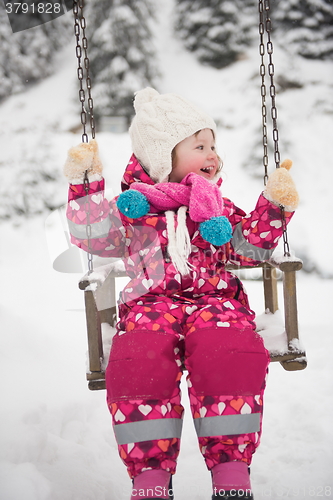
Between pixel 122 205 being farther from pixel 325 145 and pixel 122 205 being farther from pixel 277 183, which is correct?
pixel 325 145

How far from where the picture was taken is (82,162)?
4.73 feet

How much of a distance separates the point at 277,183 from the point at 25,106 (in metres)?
4.58

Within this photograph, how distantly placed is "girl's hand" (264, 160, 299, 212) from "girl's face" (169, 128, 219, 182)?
250 millimetres

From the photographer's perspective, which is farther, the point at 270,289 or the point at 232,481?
the point at 270,289

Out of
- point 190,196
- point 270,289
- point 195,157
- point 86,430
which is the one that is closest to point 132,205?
point 190,196

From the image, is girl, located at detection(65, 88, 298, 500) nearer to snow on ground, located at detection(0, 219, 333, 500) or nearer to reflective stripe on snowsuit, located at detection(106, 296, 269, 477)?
reflective stripe on snowsuit, located at detection(106, 296, 269, 477)

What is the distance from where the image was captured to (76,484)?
1657 mm

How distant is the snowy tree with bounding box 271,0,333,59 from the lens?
4.99m

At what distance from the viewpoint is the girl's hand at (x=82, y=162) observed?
1437 millimetres

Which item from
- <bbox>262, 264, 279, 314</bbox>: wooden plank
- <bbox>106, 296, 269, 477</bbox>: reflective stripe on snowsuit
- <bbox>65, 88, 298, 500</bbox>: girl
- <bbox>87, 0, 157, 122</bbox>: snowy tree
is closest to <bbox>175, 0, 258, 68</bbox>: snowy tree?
<bbox>87, 0, 157, 122</bbox>: snowy tree

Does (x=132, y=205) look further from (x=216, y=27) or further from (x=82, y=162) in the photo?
(x=216, y=27)

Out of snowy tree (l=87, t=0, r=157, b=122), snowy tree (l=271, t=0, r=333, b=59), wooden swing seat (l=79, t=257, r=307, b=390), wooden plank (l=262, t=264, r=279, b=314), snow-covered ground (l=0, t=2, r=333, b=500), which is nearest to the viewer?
wooden swing seat (l=79, t=257, r=307, b=390)

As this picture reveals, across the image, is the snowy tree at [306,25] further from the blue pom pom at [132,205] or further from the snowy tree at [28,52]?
the blue pom pom at [132,205]

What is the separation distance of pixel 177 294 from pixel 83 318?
8.41 ft
